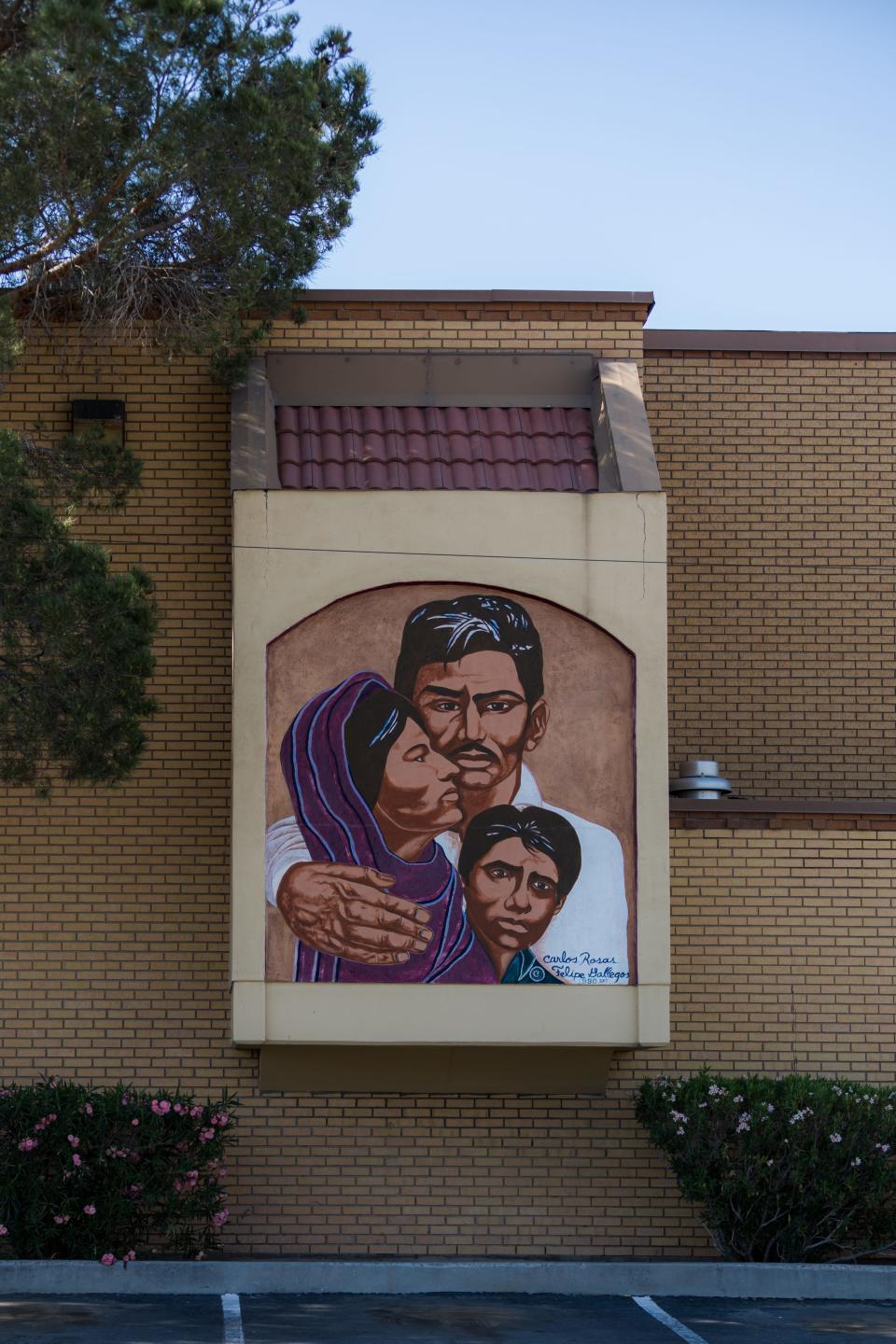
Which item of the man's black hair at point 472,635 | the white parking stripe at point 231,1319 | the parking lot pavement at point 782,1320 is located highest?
the man's black hair at point 472,635

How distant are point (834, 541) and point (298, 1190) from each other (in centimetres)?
Result: 728

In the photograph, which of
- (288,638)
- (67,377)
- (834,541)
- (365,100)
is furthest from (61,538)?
(834,541)

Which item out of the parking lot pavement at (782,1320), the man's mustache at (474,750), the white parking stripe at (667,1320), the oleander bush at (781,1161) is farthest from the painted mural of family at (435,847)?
the parking lot pavement at (782,1320)

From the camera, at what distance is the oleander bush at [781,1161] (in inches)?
490

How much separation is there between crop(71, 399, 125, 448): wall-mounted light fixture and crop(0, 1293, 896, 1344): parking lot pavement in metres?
6.67

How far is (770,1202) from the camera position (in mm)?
12516

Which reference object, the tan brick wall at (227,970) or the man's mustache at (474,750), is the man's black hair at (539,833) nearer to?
the man's mustache at (474,750)

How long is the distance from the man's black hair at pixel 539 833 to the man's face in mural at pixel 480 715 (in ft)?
0.82

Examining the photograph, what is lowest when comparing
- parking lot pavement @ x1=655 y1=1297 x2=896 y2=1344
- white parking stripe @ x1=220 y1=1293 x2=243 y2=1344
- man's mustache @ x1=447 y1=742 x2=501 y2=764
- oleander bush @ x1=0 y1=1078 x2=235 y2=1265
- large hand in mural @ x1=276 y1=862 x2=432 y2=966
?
parking lot pavement @ x1=655 y1=1297 x2=896 y2=1344

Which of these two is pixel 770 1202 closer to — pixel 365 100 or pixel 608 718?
pixel 608 718

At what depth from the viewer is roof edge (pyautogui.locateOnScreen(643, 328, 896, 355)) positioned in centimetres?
1572

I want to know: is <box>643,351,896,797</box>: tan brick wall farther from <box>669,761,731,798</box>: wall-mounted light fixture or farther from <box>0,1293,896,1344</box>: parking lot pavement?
<box>0,1293,896,1344</box>: parking lot pavement

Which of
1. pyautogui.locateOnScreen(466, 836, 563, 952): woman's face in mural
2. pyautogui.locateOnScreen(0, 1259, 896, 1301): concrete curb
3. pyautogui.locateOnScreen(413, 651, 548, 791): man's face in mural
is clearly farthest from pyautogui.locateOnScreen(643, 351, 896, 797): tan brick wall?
pyautogui.locateOnScreen(0, 1259, 896, 1301): concrete curb

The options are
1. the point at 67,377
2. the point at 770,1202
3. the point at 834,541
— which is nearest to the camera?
the point at 770,1202
